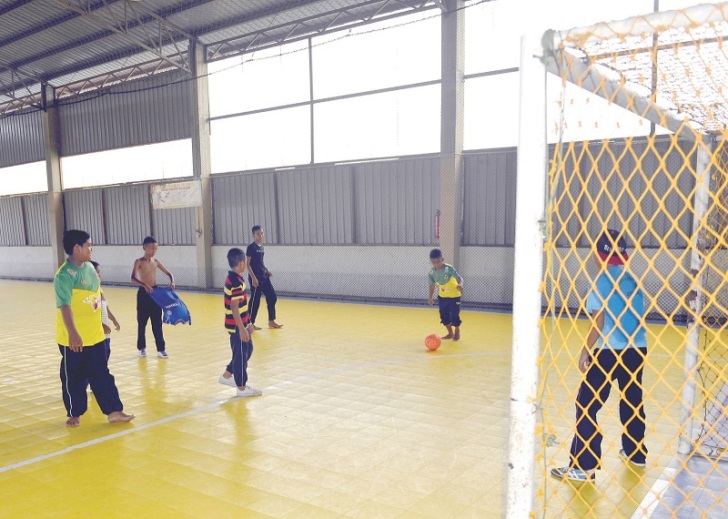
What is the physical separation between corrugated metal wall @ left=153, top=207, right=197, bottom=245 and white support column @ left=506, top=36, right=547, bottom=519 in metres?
17.6

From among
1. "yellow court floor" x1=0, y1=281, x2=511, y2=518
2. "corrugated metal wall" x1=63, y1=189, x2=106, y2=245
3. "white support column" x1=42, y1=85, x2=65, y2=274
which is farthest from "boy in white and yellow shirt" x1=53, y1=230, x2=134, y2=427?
"white support column" x1=42, y1=85, x2=65, y2=274

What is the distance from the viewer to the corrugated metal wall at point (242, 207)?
55.9ft

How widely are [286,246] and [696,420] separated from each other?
13136 mm

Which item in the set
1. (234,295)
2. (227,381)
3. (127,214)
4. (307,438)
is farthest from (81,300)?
(127,214)

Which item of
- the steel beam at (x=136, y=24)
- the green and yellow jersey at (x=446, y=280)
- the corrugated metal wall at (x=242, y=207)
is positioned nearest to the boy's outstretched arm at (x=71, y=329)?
the green and yellow jersey at (x=446, y=280)

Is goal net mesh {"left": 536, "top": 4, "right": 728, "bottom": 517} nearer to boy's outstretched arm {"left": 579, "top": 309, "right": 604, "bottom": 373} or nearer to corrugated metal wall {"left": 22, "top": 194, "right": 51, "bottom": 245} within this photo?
boy's outstretched arm {"left": 579, "top": 309, "right": 604, "bottom": 373}

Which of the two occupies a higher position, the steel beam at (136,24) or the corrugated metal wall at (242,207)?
the steel beam at (136,24)

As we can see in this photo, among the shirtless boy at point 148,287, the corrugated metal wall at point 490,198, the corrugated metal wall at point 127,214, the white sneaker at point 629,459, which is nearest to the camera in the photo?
the white sneaker at point 629,459

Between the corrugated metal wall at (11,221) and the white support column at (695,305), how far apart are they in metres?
27.3

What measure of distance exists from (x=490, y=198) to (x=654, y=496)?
33.0 feet

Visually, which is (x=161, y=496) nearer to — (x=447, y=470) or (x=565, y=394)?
(x=447, y=470)

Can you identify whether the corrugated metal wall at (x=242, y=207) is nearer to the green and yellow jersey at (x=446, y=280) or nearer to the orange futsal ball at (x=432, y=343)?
the green and yellow jersey at (x=446, y=280)

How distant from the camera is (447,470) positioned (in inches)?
174

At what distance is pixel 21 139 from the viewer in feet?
81.3
